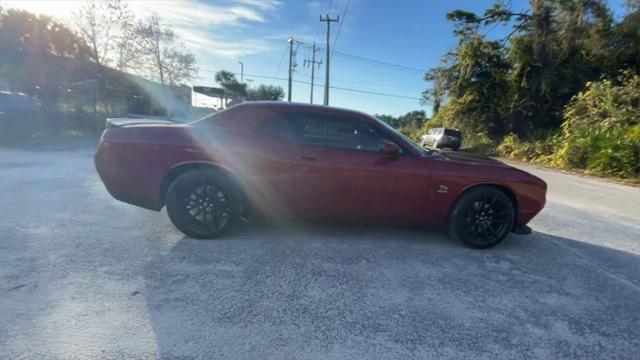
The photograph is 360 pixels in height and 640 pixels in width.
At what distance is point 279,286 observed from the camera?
2545 mm

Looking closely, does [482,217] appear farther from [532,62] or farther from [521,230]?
[532,62]

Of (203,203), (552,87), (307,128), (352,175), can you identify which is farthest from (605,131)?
(203,203)

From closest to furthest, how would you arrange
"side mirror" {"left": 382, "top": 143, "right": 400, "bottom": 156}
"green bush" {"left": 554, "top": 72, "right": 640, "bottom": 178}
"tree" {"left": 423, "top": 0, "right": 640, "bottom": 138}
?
"side mirror" {"left": 382, "top": 143, "right": 400, "bottom": 156}, "green bush" {"left": 554, "top": 72, "right": 640, "bottom": 178}, "tree" {"left": 423, "top": 0, "right": 640, "bottom": 138}

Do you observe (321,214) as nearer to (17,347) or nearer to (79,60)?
(17,347)

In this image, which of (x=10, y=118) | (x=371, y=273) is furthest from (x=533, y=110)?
(x=10, y=118)

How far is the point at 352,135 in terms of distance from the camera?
3387mm

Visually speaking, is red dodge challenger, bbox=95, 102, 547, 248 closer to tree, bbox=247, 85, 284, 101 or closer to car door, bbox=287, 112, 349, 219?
car door, bbox=287, 112, 349, 219

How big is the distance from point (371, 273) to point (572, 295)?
66.8 inches

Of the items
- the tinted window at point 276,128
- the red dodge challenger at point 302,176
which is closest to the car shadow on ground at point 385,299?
the red dodge challenger at point 302,176

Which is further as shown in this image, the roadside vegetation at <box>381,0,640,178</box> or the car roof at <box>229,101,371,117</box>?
the roadside vegetation at <box>381,0,640,178</box>

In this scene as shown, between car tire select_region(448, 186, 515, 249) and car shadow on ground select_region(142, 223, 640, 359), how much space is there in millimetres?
161

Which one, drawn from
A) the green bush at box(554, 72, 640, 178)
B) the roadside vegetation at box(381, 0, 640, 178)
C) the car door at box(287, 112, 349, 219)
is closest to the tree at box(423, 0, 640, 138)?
the roadside vegetation at box(381, 0, 640, 178)

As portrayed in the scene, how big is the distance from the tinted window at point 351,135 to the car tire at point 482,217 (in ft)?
3.67

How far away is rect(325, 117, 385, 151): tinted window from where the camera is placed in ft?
11.0
